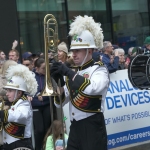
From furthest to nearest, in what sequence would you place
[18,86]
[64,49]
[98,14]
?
[98,14]
[64,49]
[18,86]

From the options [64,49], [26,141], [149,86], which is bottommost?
[26,141]

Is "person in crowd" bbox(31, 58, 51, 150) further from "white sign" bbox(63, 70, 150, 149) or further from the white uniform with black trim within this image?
the white uniform with black trim

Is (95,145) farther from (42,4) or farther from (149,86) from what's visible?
(42,4)

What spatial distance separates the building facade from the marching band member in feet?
19.1

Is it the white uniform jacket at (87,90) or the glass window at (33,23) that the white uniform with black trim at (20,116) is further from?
the glass window at (33,23)

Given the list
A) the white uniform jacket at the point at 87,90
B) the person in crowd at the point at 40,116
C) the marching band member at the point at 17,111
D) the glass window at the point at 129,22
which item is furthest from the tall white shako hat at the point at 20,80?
the glass window at the point at 129,22

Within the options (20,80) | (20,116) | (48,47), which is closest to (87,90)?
(48,47)

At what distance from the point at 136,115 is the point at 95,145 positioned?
2.82m

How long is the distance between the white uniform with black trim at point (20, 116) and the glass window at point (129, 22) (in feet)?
26.5

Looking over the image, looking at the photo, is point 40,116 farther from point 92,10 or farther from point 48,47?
point 92,10

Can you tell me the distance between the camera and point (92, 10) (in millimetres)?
12586

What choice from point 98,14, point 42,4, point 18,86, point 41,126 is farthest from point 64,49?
point 98,14

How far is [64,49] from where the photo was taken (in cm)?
691

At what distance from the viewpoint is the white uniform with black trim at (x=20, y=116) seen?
17.0 feet
